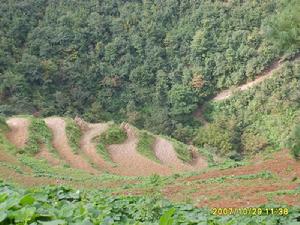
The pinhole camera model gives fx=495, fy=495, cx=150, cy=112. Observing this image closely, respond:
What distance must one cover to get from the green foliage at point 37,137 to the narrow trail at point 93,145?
182cm

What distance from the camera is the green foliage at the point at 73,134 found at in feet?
81.8

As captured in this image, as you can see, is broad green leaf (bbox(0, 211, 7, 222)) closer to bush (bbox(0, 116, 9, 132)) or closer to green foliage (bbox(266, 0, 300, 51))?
green foliage (bbox(266, 0, 300, 51))

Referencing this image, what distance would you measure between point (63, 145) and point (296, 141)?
43.8 feet

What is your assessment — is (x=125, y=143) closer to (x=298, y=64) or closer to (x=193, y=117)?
(x=193, y=117)

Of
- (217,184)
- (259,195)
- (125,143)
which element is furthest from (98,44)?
(259,195)

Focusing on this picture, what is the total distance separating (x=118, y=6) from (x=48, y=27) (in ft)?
26.6

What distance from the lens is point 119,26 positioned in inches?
1929

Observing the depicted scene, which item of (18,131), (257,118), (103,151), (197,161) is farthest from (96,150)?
(257,118)

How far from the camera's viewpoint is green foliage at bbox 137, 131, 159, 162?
25.8 m

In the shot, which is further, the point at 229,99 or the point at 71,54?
the point at 71,54

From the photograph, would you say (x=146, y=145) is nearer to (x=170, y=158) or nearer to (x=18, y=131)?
(x=170, y=158)

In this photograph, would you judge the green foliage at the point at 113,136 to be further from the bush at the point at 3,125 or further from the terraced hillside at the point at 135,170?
the bush at the point at 3,125

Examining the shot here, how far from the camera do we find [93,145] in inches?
1022

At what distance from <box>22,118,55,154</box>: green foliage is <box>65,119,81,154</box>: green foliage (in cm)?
100
